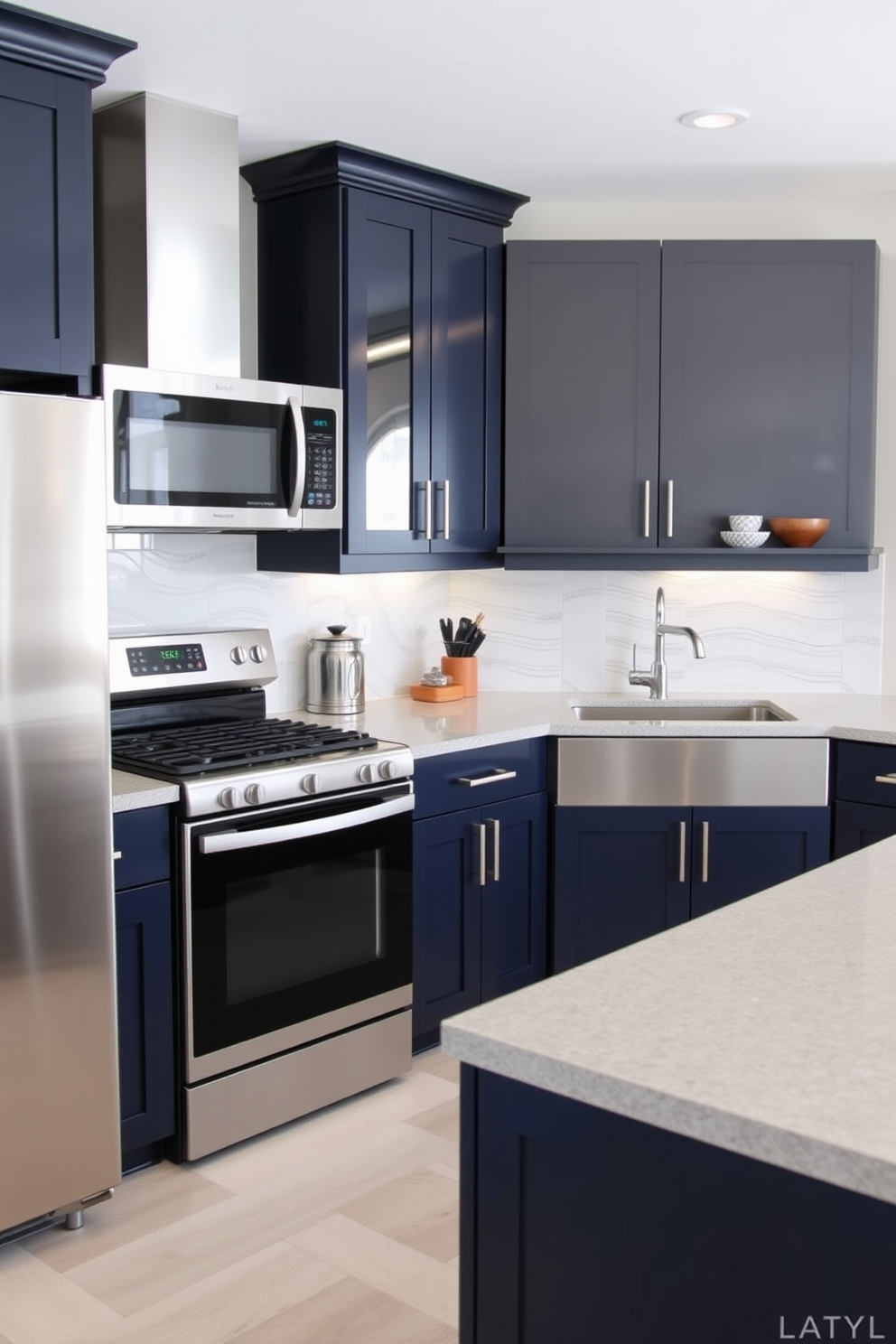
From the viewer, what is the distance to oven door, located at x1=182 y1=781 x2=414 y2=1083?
2.84 metres

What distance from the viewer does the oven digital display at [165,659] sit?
3.30 metres

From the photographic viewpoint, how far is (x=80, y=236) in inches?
109

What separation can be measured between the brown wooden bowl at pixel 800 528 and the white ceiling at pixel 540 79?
1.00m

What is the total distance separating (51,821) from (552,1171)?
1.40 metres

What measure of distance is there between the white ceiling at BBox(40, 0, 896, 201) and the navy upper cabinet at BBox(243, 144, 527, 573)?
118 mm

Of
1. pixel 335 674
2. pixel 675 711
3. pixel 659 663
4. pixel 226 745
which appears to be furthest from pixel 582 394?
pixel 226 745

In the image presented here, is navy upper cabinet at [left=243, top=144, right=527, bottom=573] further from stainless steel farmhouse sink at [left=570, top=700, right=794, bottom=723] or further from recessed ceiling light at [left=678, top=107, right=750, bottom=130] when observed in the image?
recessed ceiling light at [left=678, top=107, right=750, bottom=130]

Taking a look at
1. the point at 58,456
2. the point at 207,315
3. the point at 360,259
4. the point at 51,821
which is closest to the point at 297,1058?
the point at 51,821

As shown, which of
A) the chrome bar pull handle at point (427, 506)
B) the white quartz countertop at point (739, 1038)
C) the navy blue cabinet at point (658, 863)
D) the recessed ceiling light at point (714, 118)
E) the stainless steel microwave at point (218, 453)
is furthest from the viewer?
the chrome bar pull handle at point (427, 506)

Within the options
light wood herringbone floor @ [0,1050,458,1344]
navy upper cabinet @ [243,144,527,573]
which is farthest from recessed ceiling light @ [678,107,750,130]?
light wood herringbone floor @ [0,1050,458,1344]

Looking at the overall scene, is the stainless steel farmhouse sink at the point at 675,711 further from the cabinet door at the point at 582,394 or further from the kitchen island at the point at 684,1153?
the kitchen island at the point at 684,1153

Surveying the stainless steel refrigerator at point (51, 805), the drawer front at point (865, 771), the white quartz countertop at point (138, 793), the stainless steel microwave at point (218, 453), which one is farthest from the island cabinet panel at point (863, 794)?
the stainless steel refrigerator at point (51, 805)

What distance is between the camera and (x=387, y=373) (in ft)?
12.0

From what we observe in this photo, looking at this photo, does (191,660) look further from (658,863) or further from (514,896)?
(658,863)
